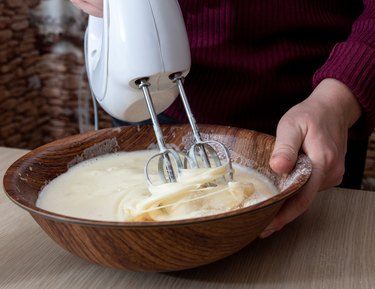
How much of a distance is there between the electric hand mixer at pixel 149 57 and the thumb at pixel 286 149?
0.05 metres

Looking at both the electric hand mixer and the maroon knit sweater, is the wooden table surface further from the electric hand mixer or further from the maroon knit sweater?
the maroon knit sweater

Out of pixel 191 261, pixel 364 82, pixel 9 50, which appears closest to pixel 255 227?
pixel 191 261

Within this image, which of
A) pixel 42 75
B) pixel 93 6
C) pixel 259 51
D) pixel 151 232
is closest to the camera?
pixel 151 232

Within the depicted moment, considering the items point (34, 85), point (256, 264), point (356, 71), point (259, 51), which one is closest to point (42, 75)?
point (34, 85)

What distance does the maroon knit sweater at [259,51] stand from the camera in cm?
87

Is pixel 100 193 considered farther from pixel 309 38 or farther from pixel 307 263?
pixel 309 38

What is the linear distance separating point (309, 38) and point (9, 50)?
1.28 m

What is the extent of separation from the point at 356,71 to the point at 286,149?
0.21 m

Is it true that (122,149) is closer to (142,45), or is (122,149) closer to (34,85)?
(142,45)

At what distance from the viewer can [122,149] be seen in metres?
0.78

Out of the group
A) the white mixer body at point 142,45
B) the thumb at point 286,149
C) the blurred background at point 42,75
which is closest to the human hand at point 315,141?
the thumb at point 286,149

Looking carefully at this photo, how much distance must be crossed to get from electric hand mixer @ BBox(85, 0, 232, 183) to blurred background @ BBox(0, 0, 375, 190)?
51.1 inches

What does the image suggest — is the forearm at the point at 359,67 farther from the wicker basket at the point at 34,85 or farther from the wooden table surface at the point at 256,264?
the wicker basket at the point at 34,85

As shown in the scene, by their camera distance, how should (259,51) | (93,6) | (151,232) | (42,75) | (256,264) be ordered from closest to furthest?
(151,232) < (256,264) < (93,6) < (259,51) < (42,75)
